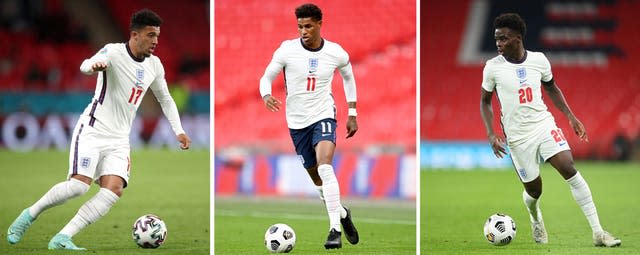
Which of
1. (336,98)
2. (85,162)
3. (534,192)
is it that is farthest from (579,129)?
(336,98)

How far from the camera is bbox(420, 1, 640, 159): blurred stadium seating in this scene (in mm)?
23750

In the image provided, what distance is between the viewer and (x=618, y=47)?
2562cm

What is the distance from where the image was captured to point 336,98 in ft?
57.6

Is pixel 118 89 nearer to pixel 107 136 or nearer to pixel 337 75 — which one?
pixel 107 136

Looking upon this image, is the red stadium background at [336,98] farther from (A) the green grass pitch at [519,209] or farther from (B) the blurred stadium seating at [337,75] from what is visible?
(A) the green grass pitch at [519,209]

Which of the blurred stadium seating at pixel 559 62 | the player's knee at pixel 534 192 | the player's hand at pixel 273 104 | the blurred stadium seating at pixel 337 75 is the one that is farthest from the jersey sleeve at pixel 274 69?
the blurred stadium seating at pixel 559 62

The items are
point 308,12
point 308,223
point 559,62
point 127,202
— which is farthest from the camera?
point 559,62

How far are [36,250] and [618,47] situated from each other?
20994 millimetres

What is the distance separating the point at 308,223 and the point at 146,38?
147 inches

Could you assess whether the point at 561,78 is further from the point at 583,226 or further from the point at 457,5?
the point at 583,226

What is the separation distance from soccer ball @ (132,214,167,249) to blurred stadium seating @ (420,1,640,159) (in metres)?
16.2

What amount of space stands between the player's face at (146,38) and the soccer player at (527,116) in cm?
259

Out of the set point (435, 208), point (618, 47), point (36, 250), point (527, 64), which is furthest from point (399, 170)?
point (618, 47)

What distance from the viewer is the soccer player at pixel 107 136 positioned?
7238 millimetres
